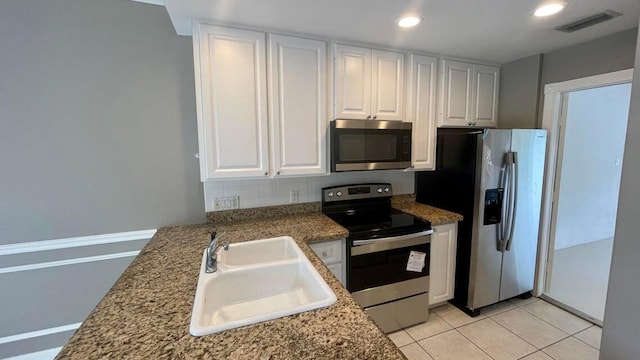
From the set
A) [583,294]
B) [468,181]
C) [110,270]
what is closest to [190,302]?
[110,270]

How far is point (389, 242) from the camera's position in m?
2.08

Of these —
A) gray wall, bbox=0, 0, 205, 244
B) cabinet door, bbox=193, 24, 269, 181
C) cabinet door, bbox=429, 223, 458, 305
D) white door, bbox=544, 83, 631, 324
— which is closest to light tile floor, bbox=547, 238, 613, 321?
white door, bbox=544, 83, 631, 324

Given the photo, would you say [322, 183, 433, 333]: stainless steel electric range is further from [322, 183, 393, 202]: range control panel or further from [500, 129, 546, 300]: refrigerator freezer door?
[500, 129, 546, 300]: refrigerator freezer door

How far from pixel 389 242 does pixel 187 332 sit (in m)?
1.53

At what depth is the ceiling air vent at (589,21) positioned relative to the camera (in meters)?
1.78

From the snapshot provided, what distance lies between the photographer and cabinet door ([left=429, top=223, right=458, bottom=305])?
2.35 metres

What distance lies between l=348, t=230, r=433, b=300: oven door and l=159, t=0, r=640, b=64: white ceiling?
1538mm

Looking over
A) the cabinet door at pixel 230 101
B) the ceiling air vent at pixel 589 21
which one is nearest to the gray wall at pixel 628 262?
the ceiling air vent at pixel 589 21

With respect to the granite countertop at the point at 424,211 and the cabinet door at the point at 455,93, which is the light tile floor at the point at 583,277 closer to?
the granite countertop at the point at 424,211

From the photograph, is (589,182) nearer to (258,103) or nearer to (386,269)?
(386,269)

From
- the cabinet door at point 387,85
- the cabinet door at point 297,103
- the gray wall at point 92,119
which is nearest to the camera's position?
the gray wall at point 92,119

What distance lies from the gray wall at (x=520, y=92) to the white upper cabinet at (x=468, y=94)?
7cm

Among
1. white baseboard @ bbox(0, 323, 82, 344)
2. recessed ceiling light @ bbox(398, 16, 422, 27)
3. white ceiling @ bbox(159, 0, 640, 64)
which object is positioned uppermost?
white ceiling @ bbox(159, 0, 640, 64)

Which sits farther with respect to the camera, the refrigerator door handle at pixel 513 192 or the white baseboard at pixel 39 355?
the refrigerator door handle at pixel 513 192
